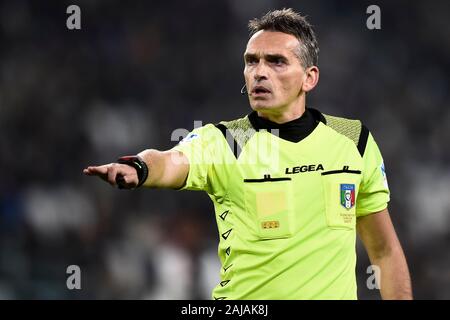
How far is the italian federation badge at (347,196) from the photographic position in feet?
12.8

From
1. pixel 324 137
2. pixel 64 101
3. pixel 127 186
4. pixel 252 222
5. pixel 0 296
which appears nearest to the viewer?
pixel 127 186

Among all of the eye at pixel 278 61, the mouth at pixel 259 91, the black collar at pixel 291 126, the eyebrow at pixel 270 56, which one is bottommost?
the black collar at pixel 291 126

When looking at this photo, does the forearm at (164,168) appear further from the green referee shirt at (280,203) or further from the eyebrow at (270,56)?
the eyebrow at (270,56)

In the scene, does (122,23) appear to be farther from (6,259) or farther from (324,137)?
(324,137)

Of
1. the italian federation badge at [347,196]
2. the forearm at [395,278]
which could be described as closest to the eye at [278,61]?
the italian federation badge at [347,196]

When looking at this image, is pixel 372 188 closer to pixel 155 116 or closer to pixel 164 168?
pixel 164 168

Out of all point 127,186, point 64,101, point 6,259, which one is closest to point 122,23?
point 64,101

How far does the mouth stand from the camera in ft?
13.1

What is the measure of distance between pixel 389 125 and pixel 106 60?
2744 mm

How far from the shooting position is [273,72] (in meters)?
4.04

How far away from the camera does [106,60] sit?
7.81 meters

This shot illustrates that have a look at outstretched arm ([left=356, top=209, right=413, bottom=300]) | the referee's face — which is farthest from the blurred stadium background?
the referee's face

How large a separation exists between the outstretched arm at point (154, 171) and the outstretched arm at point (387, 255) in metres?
1.11

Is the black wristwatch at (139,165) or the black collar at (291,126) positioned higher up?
the black collar at (291,126)
